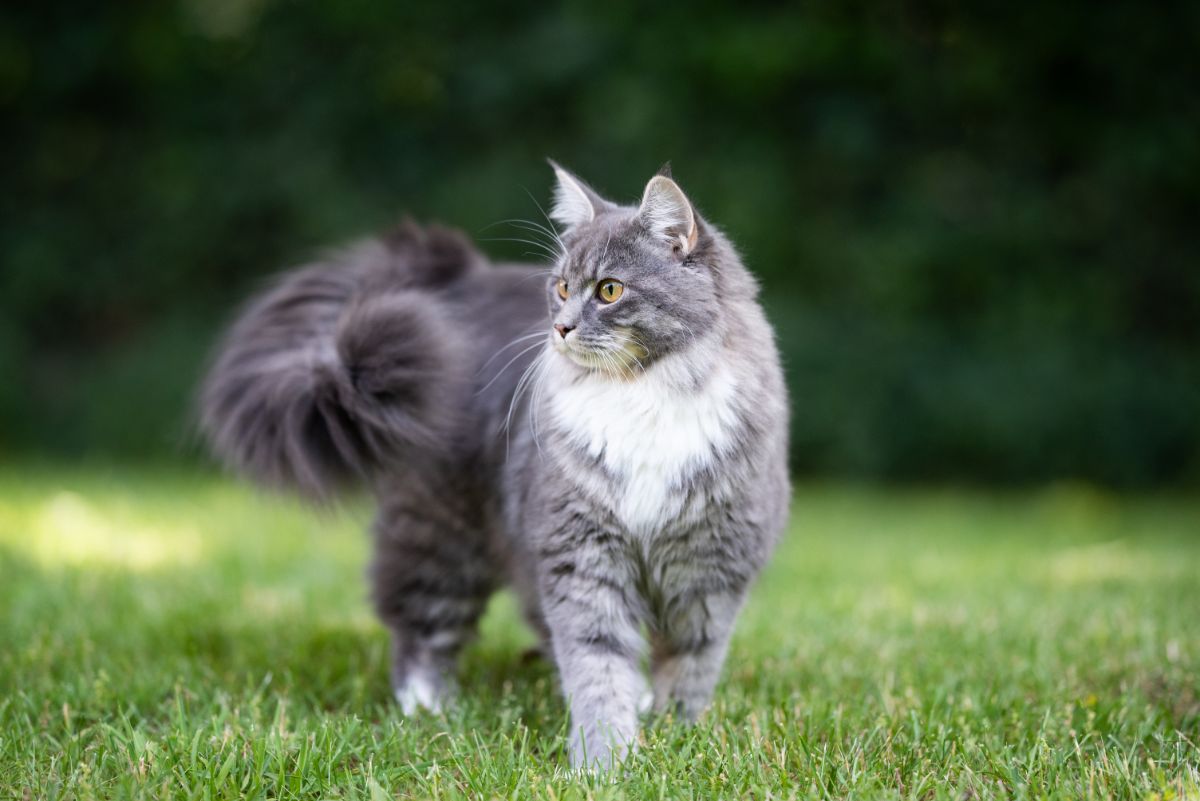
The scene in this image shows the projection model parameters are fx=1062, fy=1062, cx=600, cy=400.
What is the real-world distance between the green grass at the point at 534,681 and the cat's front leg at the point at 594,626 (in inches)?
4.8

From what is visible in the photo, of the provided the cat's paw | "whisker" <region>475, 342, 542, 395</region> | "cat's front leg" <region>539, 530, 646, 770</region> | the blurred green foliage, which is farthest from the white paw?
the blurred green foliage

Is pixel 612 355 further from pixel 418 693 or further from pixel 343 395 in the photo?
pixel 418 693

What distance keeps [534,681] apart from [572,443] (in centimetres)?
95

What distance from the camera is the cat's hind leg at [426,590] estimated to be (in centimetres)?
296

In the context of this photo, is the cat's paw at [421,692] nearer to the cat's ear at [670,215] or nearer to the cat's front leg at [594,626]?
the cat's front leg at [594,626]

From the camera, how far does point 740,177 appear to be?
803cm

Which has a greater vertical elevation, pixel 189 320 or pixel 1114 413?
pixel 1114 413

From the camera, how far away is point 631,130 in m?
8.02

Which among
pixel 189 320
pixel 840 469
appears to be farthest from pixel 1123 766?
pixel 189 320

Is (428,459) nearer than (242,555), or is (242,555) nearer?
(428,459)

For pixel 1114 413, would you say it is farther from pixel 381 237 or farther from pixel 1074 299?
pixel 381 237

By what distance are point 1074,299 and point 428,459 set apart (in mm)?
6509

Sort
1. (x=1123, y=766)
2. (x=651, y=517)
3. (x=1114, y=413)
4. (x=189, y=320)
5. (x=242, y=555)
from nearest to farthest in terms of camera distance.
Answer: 1. (x=1123, y=766)
2. (x=651, y=517)
3. (x=242, y=555)
4. (x=1114, y=413)
5. (x=189, y=320)

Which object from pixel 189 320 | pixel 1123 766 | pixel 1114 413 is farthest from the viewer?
pixel 189 320
